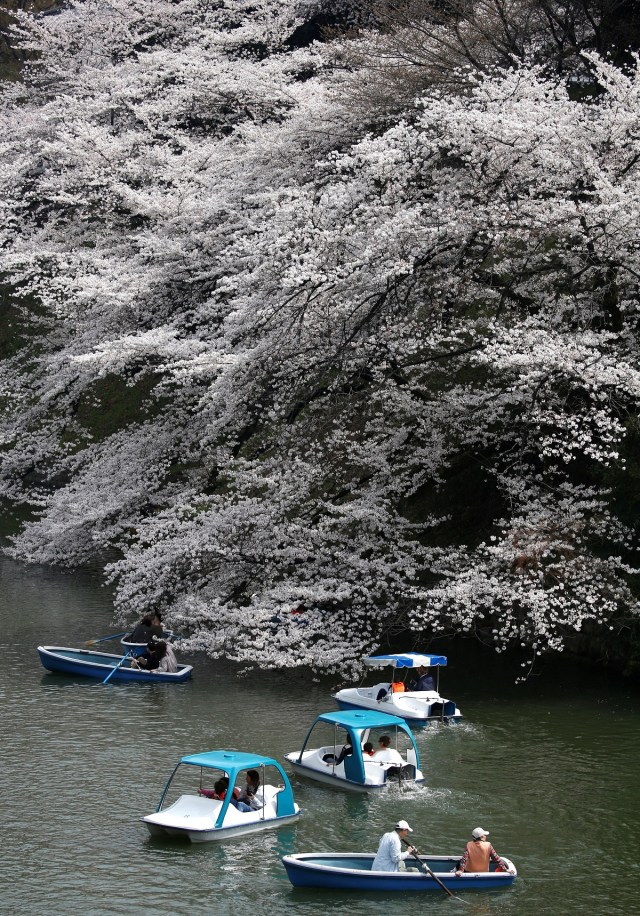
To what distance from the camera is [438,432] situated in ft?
64.8

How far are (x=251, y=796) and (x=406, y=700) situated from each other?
4.89 meters

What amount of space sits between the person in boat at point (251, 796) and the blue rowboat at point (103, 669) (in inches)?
235

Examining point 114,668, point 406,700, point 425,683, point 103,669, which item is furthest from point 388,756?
point 103,669

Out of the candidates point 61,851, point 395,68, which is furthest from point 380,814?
point 395,68

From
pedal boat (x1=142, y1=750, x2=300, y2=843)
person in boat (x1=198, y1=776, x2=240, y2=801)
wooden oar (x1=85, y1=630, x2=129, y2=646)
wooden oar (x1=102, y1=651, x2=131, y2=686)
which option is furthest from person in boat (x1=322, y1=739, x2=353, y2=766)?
wooden oar (x1=85, y1=630, x2=129, y2=646)

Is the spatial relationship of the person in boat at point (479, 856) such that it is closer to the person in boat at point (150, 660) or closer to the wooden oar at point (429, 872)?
the wooden oar at point (429, 872)

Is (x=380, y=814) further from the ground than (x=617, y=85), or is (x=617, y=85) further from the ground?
(x=617, y=85)

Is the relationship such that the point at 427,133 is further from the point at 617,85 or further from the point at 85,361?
the point at 85,361

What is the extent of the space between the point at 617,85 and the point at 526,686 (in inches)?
400

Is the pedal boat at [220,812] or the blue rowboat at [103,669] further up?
the pedal boat at [220,812]

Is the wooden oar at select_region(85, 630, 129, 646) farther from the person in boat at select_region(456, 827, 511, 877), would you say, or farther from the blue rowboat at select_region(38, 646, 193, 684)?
the person in boat at select_region(456, 827, 511, 877)

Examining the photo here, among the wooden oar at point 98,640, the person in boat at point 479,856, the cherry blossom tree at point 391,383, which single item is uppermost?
the cherry blossom tree at point 391,383

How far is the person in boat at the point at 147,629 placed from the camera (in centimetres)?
2039

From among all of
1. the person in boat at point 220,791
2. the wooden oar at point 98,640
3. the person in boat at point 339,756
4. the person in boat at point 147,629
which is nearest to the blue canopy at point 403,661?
the person in boat at point 339,756
